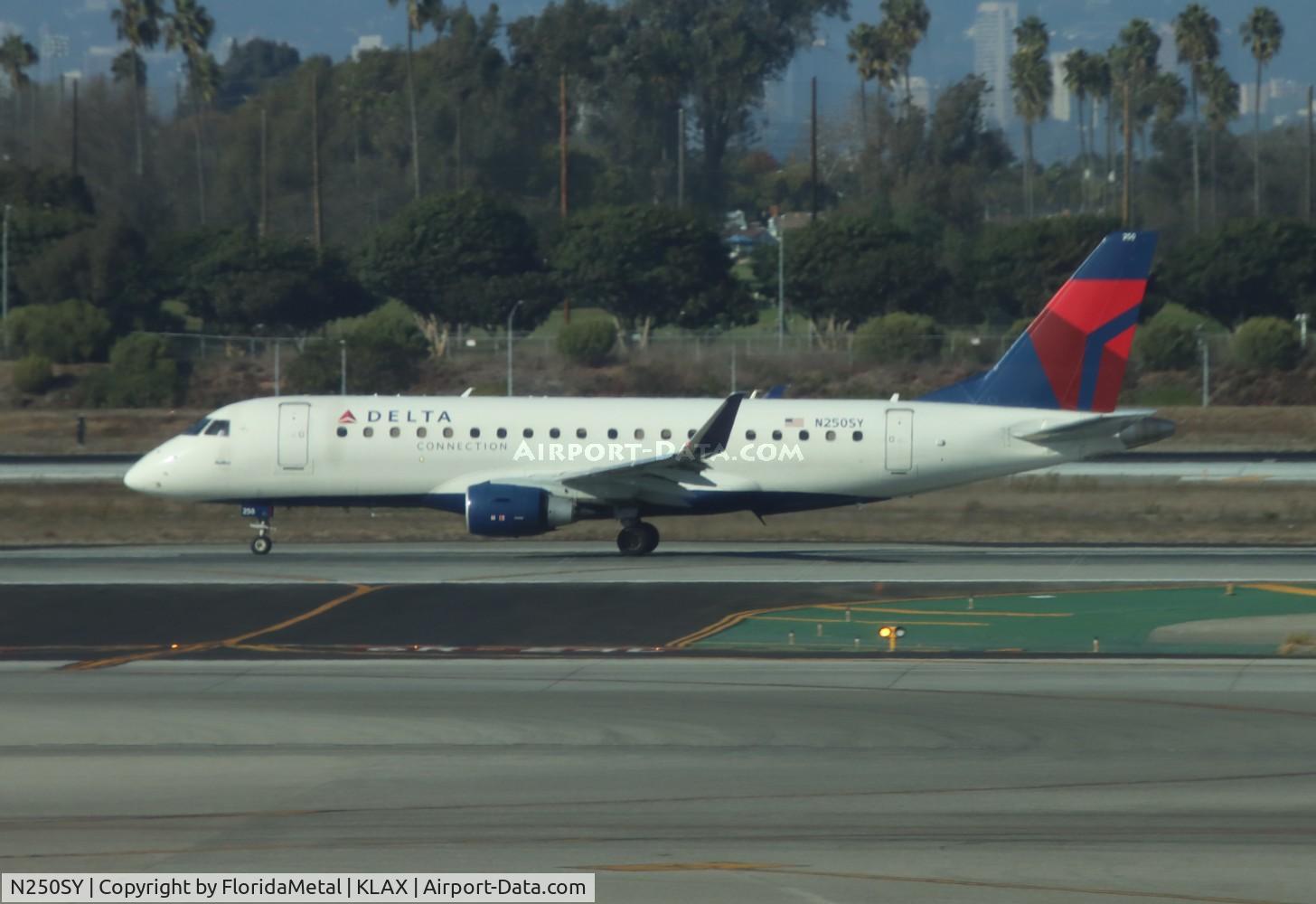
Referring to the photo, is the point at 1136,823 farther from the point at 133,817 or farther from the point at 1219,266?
the point at 1219,266

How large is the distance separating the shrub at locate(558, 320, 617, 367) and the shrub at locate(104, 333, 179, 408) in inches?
621

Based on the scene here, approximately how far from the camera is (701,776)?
15.1 m

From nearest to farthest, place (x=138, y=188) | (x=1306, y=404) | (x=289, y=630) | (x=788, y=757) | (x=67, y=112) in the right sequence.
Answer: (x=788, y=757) < (x=289, y=630) < (x=1306, y=404) < (x=138, y=188) < (x=67, y=112)

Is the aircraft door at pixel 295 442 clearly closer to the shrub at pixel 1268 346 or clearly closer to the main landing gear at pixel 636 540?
the main landing gear at pixel 636 540

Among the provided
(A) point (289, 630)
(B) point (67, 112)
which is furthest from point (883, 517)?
(B) point (67, 112)

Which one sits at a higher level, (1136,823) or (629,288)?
(629,288)

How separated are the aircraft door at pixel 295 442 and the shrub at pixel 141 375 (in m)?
35.7

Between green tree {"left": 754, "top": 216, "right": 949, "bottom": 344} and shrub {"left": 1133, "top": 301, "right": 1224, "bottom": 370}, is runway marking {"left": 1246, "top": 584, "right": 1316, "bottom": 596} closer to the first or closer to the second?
shrub {"left": 1133, "top": 301, "right": 1224, "bottom": 370}

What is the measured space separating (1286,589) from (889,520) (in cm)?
1347

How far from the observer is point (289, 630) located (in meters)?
24.3

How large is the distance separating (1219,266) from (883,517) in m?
47.7

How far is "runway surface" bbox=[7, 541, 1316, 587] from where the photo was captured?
29.8 m

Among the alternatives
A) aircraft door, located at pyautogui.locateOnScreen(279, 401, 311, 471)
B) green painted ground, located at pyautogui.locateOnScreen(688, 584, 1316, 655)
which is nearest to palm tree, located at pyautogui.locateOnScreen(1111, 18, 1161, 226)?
aircraft door, located at pyautogui.locateOnScreen(279, 401, 311, 471)

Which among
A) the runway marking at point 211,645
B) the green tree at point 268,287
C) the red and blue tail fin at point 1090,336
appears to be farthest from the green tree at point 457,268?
the runway marking at point 211,645
